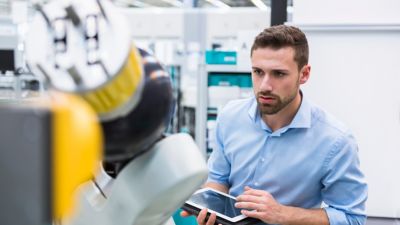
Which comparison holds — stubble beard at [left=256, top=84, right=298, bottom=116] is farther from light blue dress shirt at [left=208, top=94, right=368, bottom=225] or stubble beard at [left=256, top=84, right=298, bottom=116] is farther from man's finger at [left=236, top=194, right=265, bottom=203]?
man's finger at [left=236, top=194, right=265, bottom=203]

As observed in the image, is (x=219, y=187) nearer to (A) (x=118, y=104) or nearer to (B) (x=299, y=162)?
(B) (x=299, y=162)

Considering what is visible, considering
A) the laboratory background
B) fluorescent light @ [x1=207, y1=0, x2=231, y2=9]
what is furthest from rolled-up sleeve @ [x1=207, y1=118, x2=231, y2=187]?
fluorescent light @ [x1=207, y1=0, x2=231, y2=9]

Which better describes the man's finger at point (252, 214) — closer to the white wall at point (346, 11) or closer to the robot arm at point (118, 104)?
the robot arm at point (118, 104)

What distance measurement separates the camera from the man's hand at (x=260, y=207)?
118 centimetres

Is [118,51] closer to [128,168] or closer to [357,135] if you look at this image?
[128,168]

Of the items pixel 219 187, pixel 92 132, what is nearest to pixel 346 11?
pixel 219 187

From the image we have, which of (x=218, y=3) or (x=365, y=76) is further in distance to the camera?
(x=218, y=3)

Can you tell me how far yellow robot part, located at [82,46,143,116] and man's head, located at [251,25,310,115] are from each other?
3.11ft

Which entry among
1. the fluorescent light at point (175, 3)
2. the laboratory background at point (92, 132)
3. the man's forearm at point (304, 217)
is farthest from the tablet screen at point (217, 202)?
the fluorescent light at point (175, 3)

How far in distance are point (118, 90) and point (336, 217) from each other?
1.09 m

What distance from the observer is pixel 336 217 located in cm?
140

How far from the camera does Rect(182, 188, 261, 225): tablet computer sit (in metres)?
1.11

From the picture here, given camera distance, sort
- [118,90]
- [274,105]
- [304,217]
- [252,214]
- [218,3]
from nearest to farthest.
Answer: [118,90]
[252,214]
[304,217]
[274,105]
[218,3]

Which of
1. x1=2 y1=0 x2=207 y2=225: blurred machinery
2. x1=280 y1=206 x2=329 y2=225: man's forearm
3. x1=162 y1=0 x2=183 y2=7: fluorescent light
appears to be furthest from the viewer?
x1=162 y1=0 x2=183 y2=7: fluorescent light
